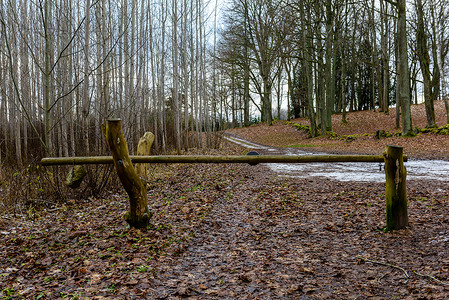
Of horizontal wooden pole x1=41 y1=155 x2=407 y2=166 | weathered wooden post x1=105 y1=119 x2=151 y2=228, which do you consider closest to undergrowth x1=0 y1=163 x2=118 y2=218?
horizontal wooden pole x1=41 y1=155 x2=407 y2=166

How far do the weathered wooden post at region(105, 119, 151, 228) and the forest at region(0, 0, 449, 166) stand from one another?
1493 mm

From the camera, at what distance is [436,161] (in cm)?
1134

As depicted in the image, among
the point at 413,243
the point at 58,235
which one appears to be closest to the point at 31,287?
the point at 58,235

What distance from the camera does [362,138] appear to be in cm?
2005

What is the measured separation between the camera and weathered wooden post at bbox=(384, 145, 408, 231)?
4258 millimetres

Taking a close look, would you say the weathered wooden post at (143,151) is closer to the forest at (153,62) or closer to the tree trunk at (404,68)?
the forest at (153,62)

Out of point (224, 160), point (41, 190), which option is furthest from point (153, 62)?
point (224, 160)

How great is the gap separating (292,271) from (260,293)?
58 cm

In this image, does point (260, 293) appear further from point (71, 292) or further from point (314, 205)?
point (314, 205)

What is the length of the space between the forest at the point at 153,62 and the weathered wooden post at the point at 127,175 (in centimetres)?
149

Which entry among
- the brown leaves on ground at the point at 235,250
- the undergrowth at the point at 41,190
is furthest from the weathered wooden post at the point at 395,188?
the undergrowth at the point at 41,190

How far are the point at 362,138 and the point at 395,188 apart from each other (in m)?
16.9

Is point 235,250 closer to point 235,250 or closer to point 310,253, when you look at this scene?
point 235,250

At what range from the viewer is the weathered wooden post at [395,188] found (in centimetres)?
426
